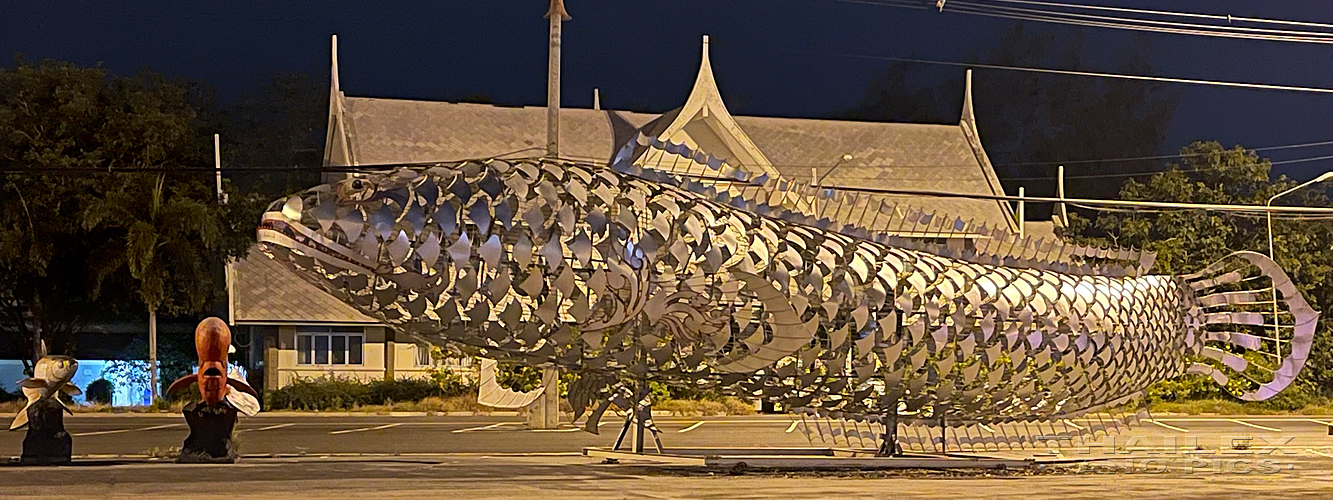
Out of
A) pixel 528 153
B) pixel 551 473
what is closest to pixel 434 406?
pixel 528 153

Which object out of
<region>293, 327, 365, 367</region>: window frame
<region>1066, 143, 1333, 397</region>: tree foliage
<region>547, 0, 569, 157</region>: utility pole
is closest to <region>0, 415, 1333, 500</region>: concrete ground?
<region>547, 0, 569, 157</region>: utility pole

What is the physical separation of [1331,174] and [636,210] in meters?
20.0

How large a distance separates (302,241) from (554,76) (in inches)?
472

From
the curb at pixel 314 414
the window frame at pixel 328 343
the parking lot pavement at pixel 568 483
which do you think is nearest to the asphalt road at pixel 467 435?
the curb at pixel 314 414

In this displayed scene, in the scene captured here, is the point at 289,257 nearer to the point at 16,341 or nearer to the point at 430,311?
the point at 430,311

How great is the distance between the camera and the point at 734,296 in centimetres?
1582

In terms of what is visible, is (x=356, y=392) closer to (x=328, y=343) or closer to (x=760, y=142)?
(x=328, y=343)

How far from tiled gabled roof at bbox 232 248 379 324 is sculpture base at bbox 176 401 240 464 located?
19784mm

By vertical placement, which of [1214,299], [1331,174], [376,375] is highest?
[1331,174]

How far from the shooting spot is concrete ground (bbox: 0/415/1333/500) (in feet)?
48.0

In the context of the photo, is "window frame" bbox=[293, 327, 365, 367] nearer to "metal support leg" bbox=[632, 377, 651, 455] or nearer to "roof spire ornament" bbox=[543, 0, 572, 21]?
"roof spire ornament" bbox=[543, 0, 572, 21]

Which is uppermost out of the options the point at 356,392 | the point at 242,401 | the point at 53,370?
the point at 53,370

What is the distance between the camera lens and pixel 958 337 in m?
17.2

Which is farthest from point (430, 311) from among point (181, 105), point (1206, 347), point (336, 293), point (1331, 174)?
point (181, 105)
